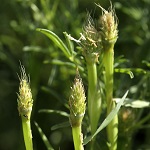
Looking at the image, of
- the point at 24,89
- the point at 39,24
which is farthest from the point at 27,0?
the point at 24,89

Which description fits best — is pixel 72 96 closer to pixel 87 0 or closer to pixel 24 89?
pixel 24 89

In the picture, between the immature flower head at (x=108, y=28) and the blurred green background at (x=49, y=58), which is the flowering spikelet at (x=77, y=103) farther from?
the blurred green background at (x=49, y=58)

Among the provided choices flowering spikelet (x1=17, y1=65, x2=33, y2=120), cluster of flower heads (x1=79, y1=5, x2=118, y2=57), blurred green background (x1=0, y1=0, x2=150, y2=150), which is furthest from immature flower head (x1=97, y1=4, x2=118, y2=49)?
blurred green background (x1=0, y1=0, x2=150, y2=150)

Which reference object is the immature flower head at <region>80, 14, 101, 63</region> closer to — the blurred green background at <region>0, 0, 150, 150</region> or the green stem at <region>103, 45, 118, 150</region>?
the green stem at <region>103, 45, 118, 150</region>

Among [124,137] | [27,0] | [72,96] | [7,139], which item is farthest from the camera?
[7,139]

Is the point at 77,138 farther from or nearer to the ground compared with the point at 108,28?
nearer to the ground

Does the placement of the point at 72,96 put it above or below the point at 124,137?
above

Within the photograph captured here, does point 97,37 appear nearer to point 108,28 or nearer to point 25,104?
point 108,28

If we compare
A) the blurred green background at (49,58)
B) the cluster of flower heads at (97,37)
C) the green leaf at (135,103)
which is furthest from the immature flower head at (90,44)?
the blurred green background at (49,58)

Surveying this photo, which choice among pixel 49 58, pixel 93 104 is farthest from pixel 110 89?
pixel 49 58
